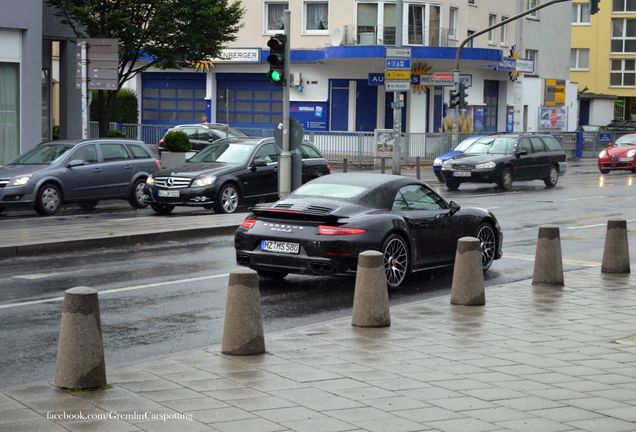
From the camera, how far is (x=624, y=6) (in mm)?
87750

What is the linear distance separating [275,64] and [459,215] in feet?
27.0

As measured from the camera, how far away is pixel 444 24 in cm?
5497

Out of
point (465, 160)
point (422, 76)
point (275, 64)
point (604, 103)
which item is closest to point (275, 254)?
point (275, 64)

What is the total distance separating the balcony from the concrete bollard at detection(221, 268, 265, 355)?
146ft

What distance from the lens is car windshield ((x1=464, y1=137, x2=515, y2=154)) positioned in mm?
34656

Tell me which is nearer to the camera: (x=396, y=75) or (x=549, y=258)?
(x=549, y=258)

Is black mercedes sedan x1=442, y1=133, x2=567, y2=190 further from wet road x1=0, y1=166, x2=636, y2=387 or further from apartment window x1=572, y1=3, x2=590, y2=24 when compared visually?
apartment window x1=572, y1=3, x2=590, y2=24

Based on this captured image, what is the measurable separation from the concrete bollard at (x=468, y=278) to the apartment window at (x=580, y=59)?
79139 mm

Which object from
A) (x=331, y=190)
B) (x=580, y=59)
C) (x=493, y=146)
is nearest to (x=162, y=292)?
(x=331, y=190)

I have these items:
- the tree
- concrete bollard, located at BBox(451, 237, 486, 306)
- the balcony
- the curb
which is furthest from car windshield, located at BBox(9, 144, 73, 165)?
the balcony

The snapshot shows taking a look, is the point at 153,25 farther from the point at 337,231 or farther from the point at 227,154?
the point at 337,231

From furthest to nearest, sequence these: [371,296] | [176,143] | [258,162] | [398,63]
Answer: [176,143]
[398,63]
[258,162]
[371,296]

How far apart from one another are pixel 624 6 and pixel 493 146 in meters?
57.8

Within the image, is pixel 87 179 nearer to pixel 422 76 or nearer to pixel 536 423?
pixel 536 423
